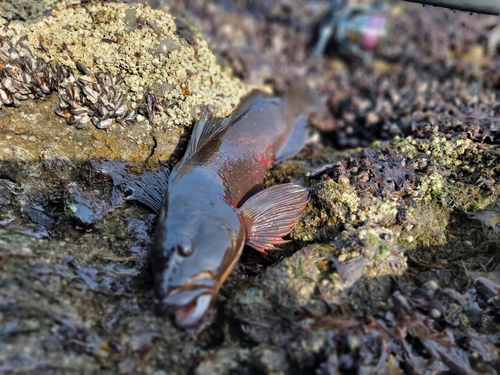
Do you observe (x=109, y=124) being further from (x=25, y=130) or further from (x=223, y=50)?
(x=223, y=50)

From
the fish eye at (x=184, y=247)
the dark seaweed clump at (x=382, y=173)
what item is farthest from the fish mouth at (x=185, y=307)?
the dark seaweed clump at (x=382, y=173)

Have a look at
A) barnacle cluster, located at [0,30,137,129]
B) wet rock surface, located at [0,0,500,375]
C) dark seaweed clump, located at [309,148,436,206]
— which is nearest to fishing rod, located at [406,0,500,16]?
wet rock surface, located at [0,0,500,375]

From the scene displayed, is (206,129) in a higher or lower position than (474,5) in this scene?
lower

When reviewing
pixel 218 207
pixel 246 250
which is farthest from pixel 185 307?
pixel 246 250

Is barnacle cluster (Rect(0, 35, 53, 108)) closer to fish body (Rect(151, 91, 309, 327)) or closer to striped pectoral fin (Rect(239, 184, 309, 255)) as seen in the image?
fish body (Rect(151, 91, 309, 327))

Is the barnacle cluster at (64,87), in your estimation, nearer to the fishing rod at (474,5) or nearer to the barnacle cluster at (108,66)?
the barnacle cluster at (108,66)

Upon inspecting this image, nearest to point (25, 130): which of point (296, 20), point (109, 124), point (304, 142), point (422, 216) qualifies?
point (109, 124)

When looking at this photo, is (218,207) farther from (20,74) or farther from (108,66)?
(20,74)
